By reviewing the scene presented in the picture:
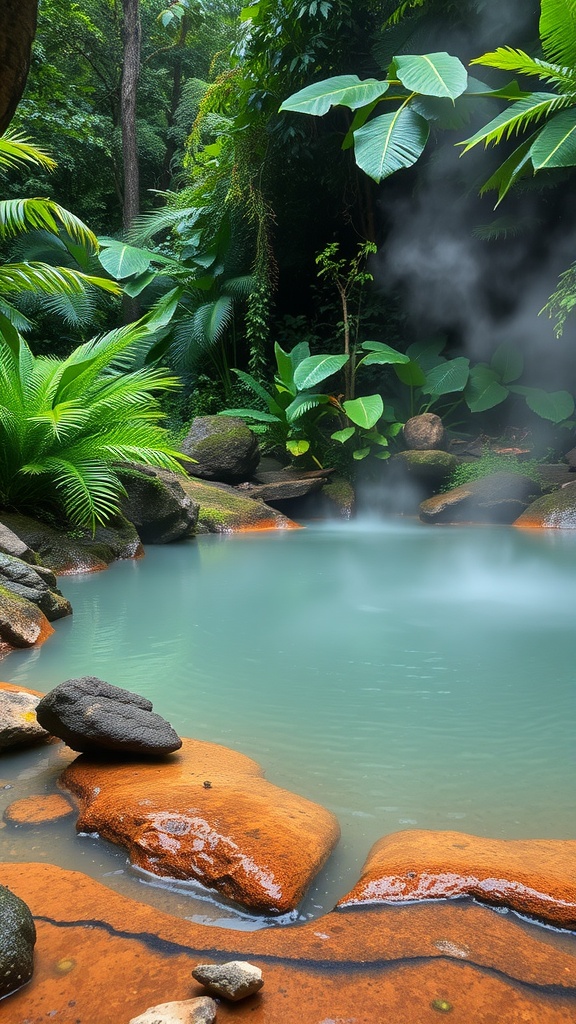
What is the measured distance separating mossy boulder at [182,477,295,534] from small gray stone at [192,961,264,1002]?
7.24 metres

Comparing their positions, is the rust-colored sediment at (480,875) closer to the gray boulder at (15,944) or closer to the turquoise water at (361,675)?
the turquoise water at (361,675)

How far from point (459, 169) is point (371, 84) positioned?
3.30m

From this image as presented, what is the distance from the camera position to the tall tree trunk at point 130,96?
1250 centimetres

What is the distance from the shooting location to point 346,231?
13461 mm

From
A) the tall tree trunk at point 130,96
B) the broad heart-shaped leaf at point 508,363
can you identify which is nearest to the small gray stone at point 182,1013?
the broad heart-shaped leaf at point 508,363

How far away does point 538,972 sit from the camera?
1.06 meters

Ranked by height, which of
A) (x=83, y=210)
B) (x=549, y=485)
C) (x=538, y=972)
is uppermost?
(x=83, y=210)

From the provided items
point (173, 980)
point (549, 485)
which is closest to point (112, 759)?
point (173, 980)

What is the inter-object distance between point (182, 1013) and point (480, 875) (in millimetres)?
656

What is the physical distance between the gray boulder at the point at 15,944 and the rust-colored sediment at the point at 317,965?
0.02 meters

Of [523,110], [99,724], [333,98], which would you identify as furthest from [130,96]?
[99,724]

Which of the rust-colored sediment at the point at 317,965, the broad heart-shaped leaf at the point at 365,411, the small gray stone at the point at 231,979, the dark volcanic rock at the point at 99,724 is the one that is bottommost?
the broad heart-shaped leaf at the point at 365,411

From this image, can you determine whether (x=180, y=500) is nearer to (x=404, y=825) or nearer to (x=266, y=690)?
(x=266, y=690)

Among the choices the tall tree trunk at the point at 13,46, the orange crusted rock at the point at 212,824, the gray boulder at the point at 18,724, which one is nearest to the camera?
the tall tree trunk at the point at 13,46
